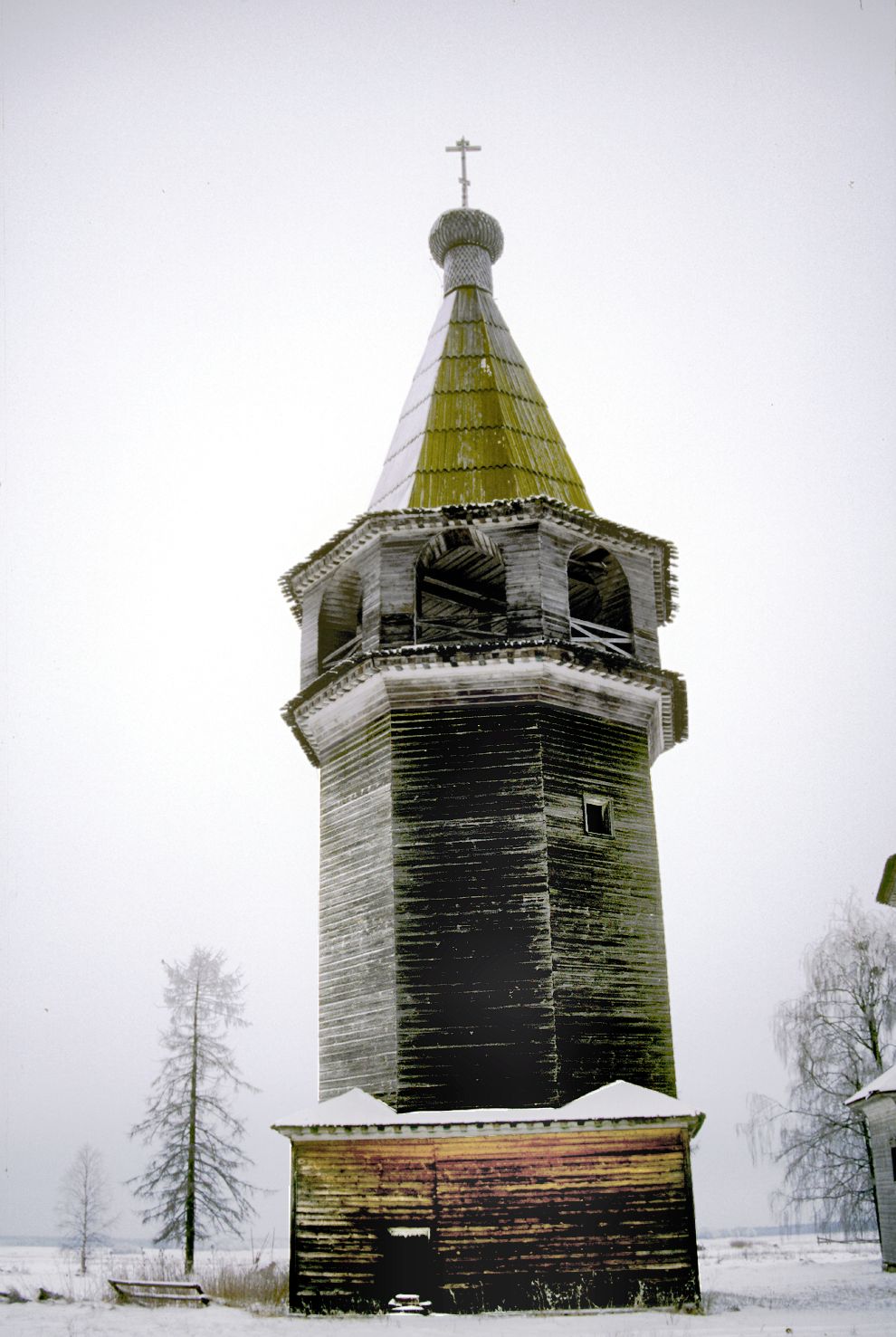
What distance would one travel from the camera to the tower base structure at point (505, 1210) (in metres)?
14.7

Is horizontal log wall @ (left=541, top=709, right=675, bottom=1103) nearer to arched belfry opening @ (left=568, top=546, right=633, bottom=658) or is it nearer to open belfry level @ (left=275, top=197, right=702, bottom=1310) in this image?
open belfry level @ (left=275, top=197, right=702, bottom=1310)

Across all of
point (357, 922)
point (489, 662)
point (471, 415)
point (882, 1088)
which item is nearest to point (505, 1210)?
point (357, 922)

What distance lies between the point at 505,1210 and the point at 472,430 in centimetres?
1256

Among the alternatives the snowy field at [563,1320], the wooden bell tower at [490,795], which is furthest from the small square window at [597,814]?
the snowy field at [563,1320]

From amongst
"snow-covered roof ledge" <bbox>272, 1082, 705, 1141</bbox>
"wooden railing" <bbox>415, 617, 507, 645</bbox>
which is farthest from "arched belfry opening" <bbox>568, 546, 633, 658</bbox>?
"snow-covered roof ledge" <bbox>272, 1082, 705, 1141</bbox>

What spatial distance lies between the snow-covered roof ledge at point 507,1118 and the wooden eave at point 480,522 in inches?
329

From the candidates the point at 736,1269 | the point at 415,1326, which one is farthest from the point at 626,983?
the point at 736,1269

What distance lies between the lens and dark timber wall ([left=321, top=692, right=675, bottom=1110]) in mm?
16109

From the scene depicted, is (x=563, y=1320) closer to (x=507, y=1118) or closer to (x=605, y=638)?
(x=507, y=1118)

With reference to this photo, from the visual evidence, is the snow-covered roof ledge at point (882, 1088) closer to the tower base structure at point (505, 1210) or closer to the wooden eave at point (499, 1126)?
the tower base structure at point (505, 1210)

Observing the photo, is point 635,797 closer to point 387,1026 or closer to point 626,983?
point 626,983

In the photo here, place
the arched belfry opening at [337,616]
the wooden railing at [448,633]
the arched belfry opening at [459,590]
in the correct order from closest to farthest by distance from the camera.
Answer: the wooden railing at [448,633] → the arched belfry opening at [337,616] → the arched belfry opening at [459,590]

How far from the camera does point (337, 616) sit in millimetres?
20688

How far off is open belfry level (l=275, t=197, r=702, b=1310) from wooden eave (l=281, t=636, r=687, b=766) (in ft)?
0.15
